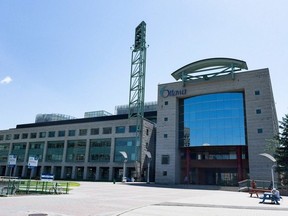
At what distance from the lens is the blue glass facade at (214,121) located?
185 ft

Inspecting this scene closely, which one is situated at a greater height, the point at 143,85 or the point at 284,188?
the point at 143,85

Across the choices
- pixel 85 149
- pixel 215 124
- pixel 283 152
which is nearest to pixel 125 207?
pixel 283 152

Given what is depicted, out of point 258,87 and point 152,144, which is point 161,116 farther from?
point 258,87

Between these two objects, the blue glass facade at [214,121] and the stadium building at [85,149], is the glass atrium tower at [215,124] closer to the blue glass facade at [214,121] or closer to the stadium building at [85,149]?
the blue glass facade at [214,121]

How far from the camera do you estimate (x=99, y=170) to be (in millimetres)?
71875

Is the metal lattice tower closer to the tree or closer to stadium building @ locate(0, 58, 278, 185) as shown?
stadium building @ locate(0, 58, 278, 185)

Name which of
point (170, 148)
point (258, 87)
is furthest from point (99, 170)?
point (258, 87)

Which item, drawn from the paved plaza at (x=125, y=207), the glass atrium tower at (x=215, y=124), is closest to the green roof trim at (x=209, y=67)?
the glass atrium tower at (x=215, y=124)

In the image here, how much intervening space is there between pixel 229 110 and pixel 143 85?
24094 millimetres

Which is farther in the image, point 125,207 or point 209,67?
point 209,67

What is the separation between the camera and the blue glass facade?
185 ft

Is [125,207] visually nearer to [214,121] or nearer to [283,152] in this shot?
[283,152]

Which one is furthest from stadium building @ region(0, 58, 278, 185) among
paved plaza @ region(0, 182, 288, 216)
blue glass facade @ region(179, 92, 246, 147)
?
paved plaza @ region(0, 182, 288, 216)

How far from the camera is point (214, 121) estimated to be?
58500 mm
